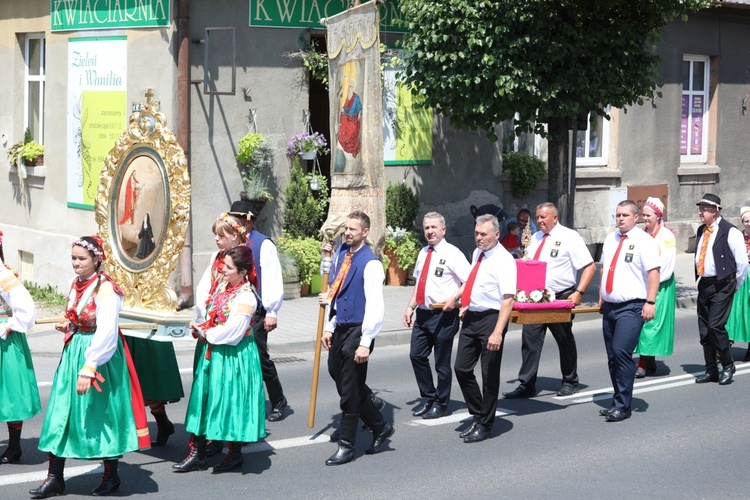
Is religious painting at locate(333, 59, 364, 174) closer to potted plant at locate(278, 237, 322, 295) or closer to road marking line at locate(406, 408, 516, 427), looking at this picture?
potted plant at locate(278, 237, 322, 295)

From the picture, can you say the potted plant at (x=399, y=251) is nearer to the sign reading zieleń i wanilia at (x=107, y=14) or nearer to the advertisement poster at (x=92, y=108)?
the advertisement poster at (x=92, y=108)

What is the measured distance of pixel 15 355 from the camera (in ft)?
24.9

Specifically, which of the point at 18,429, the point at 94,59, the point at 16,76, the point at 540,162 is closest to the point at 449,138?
the point at 540,162

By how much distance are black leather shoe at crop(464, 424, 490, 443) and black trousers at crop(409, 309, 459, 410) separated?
78 centimetres

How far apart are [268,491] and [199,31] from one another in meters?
9.67

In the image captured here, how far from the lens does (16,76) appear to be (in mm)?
18391

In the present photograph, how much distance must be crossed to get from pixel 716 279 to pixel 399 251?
6869 millimetres

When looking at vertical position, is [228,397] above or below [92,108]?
below

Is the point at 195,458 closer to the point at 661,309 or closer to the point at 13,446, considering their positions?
the point at 13,446

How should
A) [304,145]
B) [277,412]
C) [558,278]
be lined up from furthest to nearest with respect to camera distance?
[304,145] → [558,278] → [277,412]

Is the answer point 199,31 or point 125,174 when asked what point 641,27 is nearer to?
point 199,31

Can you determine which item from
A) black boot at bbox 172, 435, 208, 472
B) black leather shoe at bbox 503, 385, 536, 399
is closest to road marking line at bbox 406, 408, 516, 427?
black leather shoe at bbox 503, 385, 536, 399

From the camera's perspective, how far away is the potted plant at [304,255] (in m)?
16.1

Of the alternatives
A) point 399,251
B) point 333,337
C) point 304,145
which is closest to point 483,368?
point 333,337
